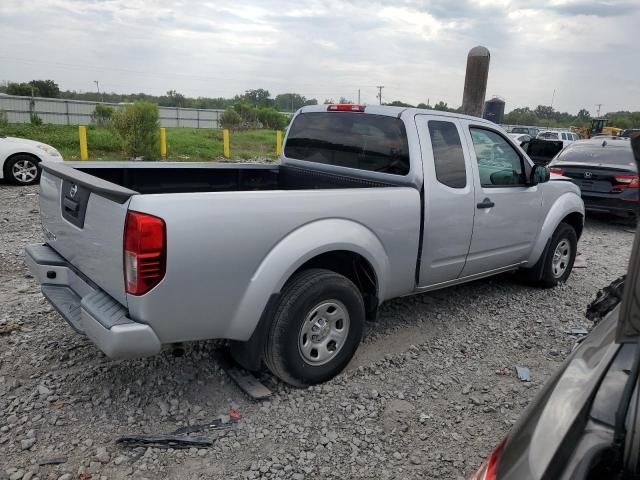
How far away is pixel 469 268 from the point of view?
447 cm

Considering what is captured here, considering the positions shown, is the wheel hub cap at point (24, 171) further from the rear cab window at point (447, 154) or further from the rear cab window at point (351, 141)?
the rear cab window at point (447, 154)

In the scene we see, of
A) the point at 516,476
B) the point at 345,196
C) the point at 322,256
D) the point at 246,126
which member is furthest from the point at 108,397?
the point at 246,126

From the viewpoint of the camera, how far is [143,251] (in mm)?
2545

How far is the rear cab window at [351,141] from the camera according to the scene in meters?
4.04

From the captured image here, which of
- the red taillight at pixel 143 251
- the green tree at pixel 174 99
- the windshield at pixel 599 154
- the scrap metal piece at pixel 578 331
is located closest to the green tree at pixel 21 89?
the green tree at pixel 174 99

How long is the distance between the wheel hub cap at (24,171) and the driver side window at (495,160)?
353 inches

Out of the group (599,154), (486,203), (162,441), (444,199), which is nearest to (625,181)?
(599,154)

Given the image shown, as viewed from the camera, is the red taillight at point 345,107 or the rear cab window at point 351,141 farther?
the red taillight at point 345,107

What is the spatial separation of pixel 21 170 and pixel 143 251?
907cm

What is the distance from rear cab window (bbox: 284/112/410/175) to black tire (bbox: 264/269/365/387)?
1177 millimetres

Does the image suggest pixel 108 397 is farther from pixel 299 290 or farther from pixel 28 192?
pixel 28 192

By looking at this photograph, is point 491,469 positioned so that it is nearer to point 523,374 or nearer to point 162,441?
point 162,441

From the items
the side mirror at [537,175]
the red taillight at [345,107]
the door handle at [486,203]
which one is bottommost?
the door handle at [486,203]

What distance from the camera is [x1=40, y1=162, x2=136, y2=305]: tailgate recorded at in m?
2.69
